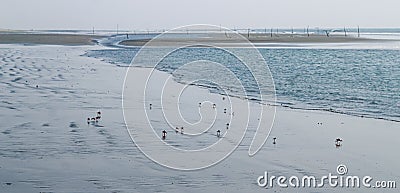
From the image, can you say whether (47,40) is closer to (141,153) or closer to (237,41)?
(237,41)

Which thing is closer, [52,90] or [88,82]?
[52,90]

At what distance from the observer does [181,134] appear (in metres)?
16.4

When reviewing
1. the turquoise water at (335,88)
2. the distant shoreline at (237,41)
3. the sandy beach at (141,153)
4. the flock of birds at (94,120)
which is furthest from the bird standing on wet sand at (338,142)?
the distant shoreline at (237,41)

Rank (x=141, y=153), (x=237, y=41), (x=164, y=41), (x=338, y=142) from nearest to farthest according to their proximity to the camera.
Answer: (x=141, y=153)
(x=338, y=142)
(x=164, y=41)
(x=237, y=41)

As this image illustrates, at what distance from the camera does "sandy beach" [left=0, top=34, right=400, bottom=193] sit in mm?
11328

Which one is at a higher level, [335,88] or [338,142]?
[335,88]

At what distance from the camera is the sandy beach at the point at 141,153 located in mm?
11328

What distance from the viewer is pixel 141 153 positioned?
1392 centimetres

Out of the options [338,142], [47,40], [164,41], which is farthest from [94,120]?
[47,40]

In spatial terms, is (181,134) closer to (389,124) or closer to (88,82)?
(389,124)

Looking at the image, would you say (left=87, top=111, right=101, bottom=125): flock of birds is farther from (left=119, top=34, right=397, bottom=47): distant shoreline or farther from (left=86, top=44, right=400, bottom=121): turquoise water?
(left=119, top=34, right=397, bottom=47): distant shoreline

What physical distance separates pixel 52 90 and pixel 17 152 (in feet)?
44.3

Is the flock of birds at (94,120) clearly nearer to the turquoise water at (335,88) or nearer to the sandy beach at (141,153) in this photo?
the sandy beach at (141,153)

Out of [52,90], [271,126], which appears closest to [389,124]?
[271,126]
